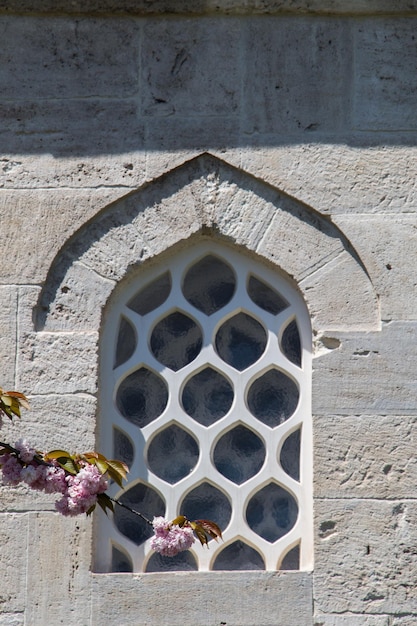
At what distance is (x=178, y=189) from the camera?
225 inches

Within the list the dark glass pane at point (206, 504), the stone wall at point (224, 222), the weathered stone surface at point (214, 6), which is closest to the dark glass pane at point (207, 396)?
the dark glass pane at point (206, 504)

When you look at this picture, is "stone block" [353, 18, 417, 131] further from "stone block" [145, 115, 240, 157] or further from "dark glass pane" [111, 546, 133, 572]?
A: "dark glass pane" [111, 546, 133, 572]

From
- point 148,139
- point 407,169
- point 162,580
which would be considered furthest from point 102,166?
point 162,580

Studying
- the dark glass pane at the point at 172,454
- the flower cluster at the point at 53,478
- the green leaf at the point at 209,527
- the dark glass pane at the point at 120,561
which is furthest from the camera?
the dark glass pane at the point at 172,454

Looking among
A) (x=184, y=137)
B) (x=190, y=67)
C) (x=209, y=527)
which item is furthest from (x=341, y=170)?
(x=209, y=527)

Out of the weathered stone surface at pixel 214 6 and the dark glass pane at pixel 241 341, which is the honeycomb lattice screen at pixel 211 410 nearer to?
the dark glass pane at pixel 241 341

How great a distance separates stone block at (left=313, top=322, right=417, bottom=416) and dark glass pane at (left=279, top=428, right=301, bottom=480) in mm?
188

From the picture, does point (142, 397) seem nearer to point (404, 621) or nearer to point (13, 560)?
point (13, 560)

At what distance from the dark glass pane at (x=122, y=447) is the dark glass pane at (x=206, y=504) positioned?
276 millimetres

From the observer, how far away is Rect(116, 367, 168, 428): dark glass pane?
559cm

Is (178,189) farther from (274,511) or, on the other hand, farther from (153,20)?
(274,511)

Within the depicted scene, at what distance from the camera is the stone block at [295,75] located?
→ 5.75 meters

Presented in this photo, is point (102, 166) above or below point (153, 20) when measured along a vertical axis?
below

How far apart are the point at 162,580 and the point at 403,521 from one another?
0.93 m
